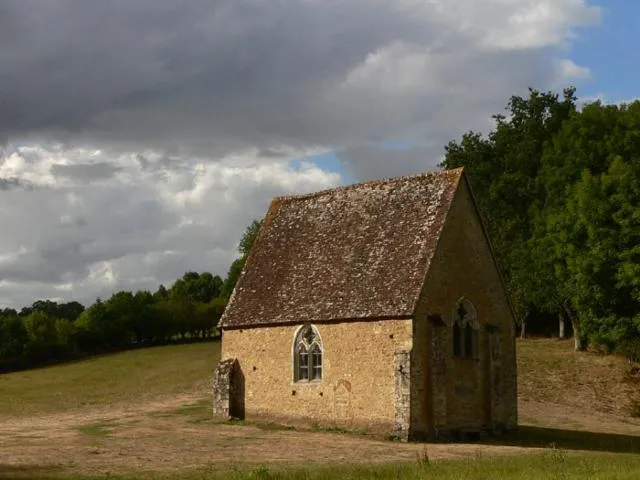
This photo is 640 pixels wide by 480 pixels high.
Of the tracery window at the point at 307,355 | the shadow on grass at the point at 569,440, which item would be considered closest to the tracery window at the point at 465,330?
the shadow on grass at the point at 569,440

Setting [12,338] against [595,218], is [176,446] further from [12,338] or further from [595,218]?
[12,338]

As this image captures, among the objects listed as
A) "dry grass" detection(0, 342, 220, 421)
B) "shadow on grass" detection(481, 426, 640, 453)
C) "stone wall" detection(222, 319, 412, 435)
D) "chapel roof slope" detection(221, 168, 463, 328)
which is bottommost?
"shadow on grass" detection(481, 426, 640, 453)

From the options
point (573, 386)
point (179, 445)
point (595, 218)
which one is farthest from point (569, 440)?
point (595, 218)

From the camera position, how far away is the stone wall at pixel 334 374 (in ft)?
108

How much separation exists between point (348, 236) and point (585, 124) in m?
25.2

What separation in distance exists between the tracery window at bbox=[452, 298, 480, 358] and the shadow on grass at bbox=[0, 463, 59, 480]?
57.6 feet

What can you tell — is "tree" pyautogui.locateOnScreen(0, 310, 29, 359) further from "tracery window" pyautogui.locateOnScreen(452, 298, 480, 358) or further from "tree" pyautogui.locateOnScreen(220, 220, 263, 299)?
"tracery window" pyautogui.locateOnScreen(452, 298, 480, 358)

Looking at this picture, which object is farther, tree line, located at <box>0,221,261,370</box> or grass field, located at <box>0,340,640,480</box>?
tree line, located at <box>0,221,261,370</box>

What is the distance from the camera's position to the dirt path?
24.0 meters

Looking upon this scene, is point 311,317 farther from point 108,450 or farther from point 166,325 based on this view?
point 166,325

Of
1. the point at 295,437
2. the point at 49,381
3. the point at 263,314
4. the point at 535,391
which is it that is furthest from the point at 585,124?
the point at 49,381

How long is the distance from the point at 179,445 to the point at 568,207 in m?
32.6

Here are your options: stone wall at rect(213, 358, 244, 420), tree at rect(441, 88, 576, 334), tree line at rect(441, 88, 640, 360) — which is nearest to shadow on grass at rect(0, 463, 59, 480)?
stone wall at rect(213, 358, 244, 420)

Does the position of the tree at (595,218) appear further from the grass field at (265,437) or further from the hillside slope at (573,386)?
the grass field at (265,437)
